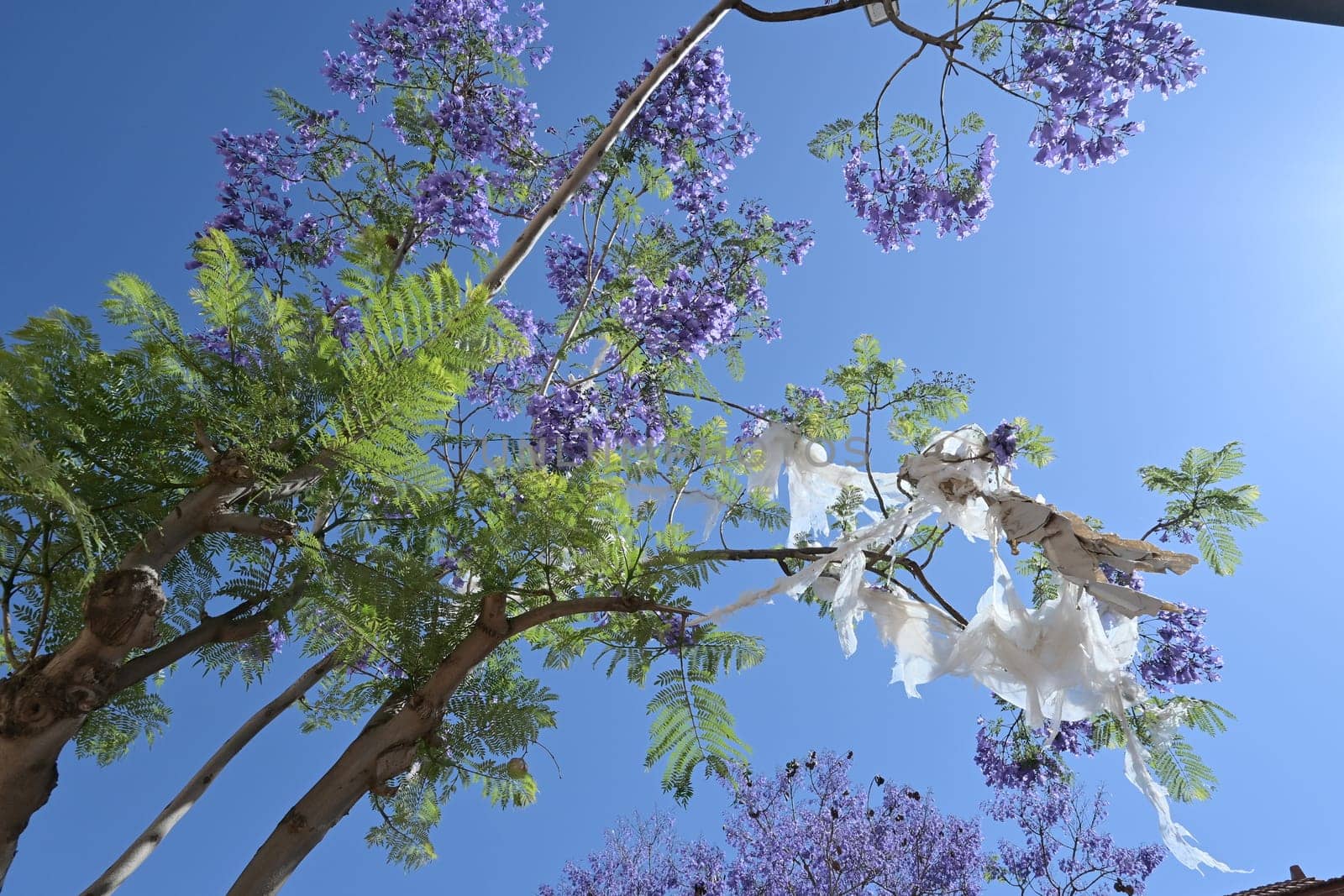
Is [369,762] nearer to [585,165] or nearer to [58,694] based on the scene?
[58,694]

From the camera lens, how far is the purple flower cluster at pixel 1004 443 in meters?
1.80

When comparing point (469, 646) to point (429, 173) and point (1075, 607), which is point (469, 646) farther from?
point (429, 173)

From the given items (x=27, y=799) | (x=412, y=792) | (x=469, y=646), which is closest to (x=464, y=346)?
(x=469, y=646)

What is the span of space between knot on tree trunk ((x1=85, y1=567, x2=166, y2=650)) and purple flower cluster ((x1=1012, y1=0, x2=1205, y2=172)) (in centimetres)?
287

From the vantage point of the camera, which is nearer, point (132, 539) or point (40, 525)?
point (40, 525)

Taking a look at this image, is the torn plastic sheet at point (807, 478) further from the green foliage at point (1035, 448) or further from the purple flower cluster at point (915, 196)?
the purple flower cluster at point (915, 196)

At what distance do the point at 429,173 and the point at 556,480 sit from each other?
7.33 ft

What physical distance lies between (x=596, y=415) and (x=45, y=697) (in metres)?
2.05

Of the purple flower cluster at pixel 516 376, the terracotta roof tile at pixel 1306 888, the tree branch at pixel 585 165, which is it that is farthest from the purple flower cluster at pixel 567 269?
the terracotta roof tile at pixel 1306 888

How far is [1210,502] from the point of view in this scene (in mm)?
2482

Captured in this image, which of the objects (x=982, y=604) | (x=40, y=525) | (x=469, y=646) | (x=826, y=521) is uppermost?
(x=826, y=521)

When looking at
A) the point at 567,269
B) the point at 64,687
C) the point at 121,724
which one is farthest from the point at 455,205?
the point at 64,687

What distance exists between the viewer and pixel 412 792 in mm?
1950

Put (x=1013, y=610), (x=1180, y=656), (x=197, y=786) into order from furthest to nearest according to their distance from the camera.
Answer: (x=1180, y=656) < (x=197, y=786) < (x=1013, y=610)
